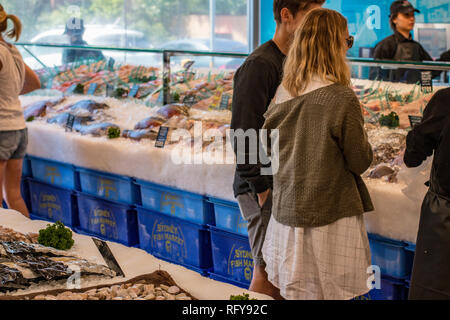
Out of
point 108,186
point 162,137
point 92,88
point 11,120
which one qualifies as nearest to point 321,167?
point 162,137

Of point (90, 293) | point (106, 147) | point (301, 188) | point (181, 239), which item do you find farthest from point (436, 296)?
point (106, 147)

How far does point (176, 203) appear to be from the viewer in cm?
373

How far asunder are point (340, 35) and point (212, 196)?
1.50m

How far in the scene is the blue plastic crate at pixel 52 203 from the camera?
4.45 metres

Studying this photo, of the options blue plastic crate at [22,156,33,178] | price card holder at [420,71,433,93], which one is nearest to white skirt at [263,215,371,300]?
price card holder at [420,71,433,93]

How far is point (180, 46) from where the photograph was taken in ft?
34.7

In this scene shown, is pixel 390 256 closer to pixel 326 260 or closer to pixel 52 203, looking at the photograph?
pixel 326 260

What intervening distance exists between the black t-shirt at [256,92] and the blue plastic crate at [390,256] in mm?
602

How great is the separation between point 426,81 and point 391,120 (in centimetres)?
28

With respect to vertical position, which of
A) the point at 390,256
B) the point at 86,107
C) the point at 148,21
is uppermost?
the point at 148,21

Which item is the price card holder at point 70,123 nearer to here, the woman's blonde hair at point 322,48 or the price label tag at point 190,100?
the price label tag at point 190,100

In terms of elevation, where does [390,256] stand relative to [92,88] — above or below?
below

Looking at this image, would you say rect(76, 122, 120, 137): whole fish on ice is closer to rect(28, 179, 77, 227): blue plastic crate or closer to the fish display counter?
the fish display counter

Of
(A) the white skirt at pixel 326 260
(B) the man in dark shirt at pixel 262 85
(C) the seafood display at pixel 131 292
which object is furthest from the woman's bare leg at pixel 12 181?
(A) the white skirt at pixel 326 260
